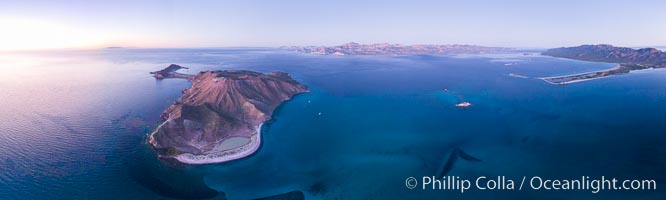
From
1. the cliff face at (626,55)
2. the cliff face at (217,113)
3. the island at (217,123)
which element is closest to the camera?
the island at (217,123)

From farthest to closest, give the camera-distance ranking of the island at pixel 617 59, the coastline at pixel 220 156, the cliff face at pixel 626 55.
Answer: the cliff face at pixel 626 55 → the island at pixel 617 59 → the coastline at pixel 220 156

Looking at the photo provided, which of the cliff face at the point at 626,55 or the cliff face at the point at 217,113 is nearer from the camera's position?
the cliff face at the point at 217,113

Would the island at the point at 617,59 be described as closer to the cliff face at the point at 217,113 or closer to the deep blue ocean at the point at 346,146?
the deep blue ocean at the point at 346,146

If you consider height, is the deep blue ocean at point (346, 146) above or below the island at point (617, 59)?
below

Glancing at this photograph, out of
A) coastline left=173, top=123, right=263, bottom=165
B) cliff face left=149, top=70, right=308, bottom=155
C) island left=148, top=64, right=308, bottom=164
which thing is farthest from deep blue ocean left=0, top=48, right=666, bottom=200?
cliff face left=149, top=70, right=308, bottom=155

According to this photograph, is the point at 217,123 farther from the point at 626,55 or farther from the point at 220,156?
the point at 626,55

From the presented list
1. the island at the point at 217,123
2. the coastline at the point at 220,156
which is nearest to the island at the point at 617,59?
the island at the point at 217,123

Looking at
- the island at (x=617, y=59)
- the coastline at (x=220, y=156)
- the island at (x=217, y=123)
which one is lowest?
the coastline at (x=220, y=156)

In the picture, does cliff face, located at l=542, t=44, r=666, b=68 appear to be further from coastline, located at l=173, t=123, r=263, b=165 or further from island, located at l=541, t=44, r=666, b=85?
coastline, located at l=173, t=123, r=263, b=165
